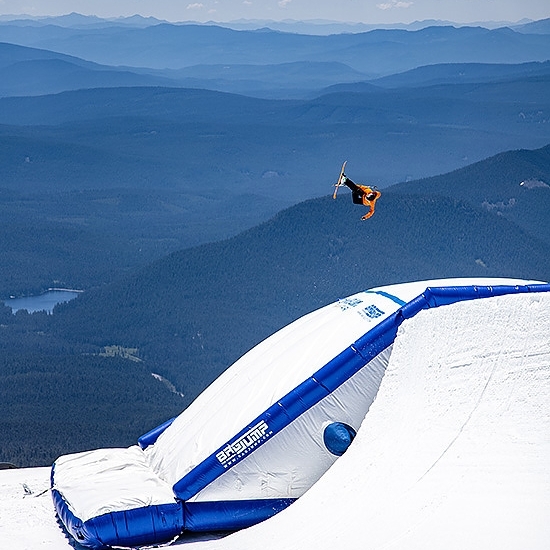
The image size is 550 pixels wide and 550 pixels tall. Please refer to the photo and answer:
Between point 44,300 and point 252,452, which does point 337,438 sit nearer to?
point 252,452

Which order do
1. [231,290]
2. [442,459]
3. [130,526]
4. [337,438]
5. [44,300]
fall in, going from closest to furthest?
[442,459] → [130,526] → [337,438] → [231,290] → [44,300]

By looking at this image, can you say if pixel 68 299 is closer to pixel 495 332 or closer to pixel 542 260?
pixel 542 260

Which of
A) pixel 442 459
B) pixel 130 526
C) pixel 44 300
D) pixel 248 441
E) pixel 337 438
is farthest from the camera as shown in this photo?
pixel 44 300

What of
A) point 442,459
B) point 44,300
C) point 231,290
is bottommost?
point 44,300

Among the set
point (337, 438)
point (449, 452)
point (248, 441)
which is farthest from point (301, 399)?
point (449, 452)

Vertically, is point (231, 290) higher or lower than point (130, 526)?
lower

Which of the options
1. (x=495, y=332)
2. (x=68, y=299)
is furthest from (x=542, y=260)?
(x=495, y=332)

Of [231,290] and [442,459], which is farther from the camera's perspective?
[231,290]
